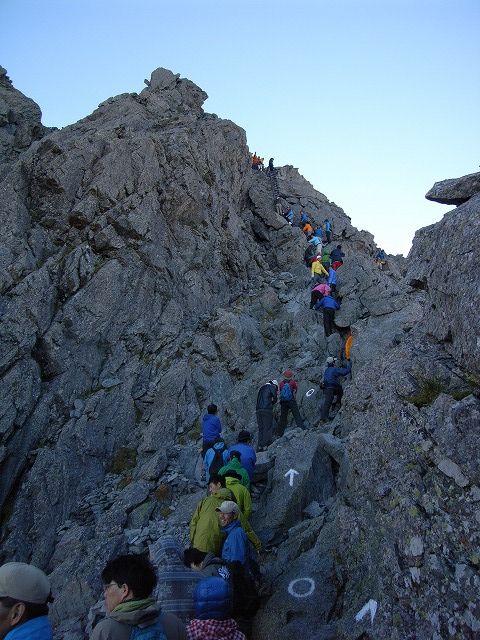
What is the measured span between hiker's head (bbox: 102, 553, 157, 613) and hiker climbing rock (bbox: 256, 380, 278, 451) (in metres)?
13.0

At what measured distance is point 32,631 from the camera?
169 inches

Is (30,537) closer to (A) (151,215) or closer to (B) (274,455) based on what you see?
(B) (274,455)

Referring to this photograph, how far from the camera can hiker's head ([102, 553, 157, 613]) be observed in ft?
16.4

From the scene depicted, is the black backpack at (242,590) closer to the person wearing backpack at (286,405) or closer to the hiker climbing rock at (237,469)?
the hiker climbing rock at (237,469)

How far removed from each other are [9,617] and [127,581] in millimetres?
1168

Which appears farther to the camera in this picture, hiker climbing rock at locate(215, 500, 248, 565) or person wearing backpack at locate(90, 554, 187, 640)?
hiker climbing rock at locate(215, 500, 248, 565)

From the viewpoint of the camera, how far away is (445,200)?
33.3ft

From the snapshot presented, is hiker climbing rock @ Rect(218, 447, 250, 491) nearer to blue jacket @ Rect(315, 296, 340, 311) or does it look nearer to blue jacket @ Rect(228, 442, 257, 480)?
blue jacket @ Rect(228, 442, 257, 480)

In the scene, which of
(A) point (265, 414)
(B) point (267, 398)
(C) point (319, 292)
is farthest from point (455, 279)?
(C) point (319, 292)

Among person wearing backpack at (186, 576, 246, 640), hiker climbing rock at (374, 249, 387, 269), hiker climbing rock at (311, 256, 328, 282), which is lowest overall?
person wearing backpack at (186, 576, 246, 640)

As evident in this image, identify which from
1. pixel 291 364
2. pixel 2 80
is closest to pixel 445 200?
pixel 291 364

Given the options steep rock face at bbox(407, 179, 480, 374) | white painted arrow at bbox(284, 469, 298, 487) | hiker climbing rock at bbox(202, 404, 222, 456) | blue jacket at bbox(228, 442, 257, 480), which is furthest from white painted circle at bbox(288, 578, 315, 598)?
hiker climbing rock at bbox(202, 404, 222, 456)

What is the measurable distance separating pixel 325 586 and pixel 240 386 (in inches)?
609

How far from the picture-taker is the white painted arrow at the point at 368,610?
7419mm
